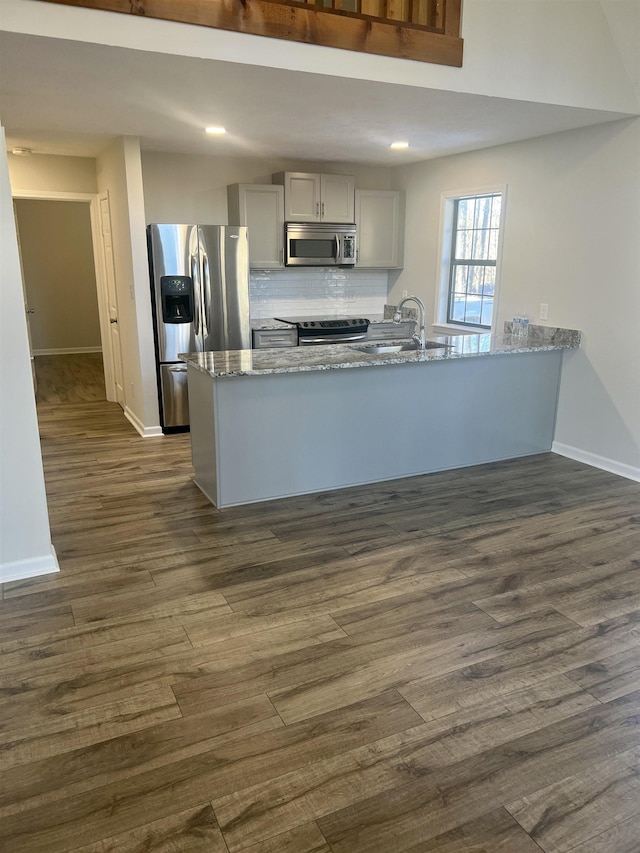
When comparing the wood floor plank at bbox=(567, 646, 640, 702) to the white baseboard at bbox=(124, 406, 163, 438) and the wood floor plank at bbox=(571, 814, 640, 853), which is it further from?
the white baseboard at bbox=(124, 406, 163, 438)

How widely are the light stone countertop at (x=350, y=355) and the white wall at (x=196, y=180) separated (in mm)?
2220

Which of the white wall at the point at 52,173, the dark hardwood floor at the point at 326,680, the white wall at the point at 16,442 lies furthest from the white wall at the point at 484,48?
the white wall at the point at 52,173

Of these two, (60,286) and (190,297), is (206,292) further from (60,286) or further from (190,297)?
(60,286)

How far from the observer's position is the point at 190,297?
17.6ft

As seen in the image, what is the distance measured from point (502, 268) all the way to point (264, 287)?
244 cm

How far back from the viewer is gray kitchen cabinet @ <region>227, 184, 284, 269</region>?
5.80m

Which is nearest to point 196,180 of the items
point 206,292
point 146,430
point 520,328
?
point 206,292

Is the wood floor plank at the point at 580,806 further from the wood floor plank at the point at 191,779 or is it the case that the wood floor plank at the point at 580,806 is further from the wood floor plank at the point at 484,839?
the wood floor plank at the point at 191,779

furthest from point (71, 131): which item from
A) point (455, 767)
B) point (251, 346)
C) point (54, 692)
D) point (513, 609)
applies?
point (455, 767)

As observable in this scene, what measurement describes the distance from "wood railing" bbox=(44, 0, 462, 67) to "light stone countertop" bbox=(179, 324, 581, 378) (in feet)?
5.64

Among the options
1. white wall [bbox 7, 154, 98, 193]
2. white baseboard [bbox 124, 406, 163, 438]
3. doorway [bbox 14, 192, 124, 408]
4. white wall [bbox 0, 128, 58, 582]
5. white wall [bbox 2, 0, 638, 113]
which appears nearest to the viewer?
white wall [bbox 2, 0, 638, 113]

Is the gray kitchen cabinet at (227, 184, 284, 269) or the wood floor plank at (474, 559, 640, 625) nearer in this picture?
the wood floor plank at (474, 559, 640, 625)

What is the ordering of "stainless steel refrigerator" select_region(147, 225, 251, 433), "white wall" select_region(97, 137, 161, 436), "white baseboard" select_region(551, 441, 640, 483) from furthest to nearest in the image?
"stainless steel refrigerator" select_region(147, 225, 251, 433) < "white wall" select_region(97, 137, 161, 436) < "white baseboard" select_region(551, 441, 640, 483)

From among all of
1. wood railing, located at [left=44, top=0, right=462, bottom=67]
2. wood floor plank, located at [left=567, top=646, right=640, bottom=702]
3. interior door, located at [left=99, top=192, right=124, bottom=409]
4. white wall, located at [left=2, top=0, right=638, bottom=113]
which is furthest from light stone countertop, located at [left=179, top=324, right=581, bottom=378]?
interior door, located at [left=99, top=192, right=124, bottom=409]
